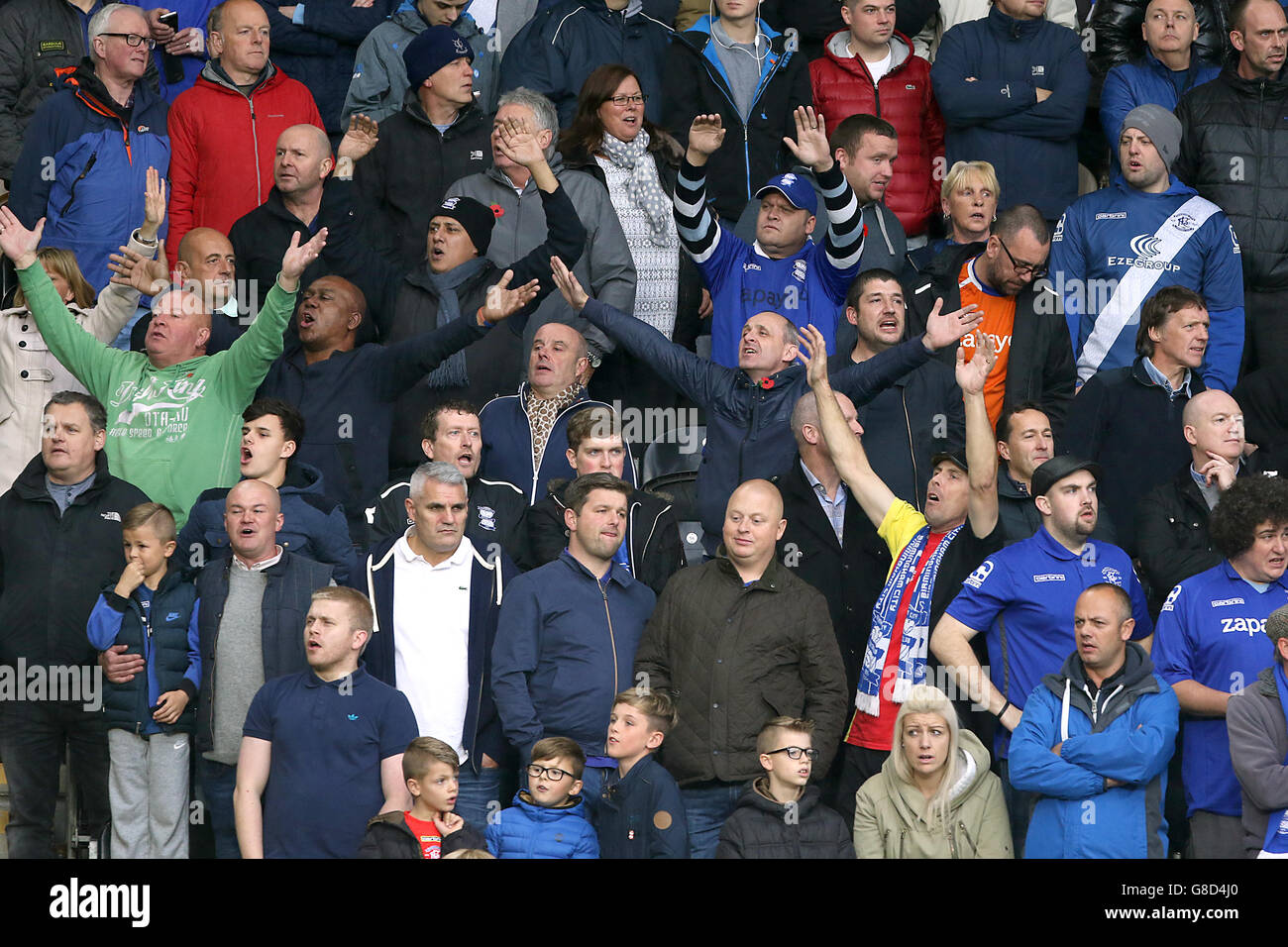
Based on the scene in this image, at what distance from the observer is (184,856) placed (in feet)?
27.3

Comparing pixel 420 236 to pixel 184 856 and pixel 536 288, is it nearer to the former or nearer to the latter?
pixel 536 288

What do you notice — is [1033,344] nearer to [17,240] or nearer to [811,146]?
[811,146]

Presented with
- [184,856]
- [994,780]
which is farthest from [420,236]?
[994,780]

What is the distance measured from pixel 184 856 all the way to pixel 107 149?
4453 mm

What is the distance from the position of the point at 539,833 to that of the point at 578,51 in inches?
220

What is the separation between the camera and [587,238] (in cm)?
1031

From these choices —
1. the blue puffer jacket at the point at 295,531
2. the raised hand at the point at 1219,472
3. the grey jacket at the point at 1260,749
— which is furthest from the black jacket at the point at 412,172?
the grey jacket at the point at 1260,749

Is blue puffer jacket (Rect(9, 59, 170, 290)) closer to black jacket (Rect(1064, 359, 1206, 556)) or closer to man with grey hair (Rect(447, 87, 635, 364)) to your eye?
man with grey hair (Rect(447, 87, 635, 364))

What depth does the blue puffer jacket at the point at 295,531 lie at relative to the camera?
340 inches

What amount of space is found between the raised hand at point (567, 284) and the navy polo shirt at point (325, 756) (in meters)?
2.44

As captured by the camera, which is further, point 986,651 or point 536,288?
point 536,288

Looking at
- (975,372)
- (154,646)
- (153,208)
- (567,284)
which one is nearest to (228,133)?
(153,208)

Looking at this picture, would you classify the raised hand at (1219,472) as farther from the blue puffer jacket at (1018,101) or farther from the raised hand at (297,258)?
the raised hand at (297,258)

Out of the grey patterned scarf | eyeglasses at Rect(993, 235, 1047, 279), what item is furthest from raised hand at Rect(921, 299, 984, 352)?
the grey patterned scarf
